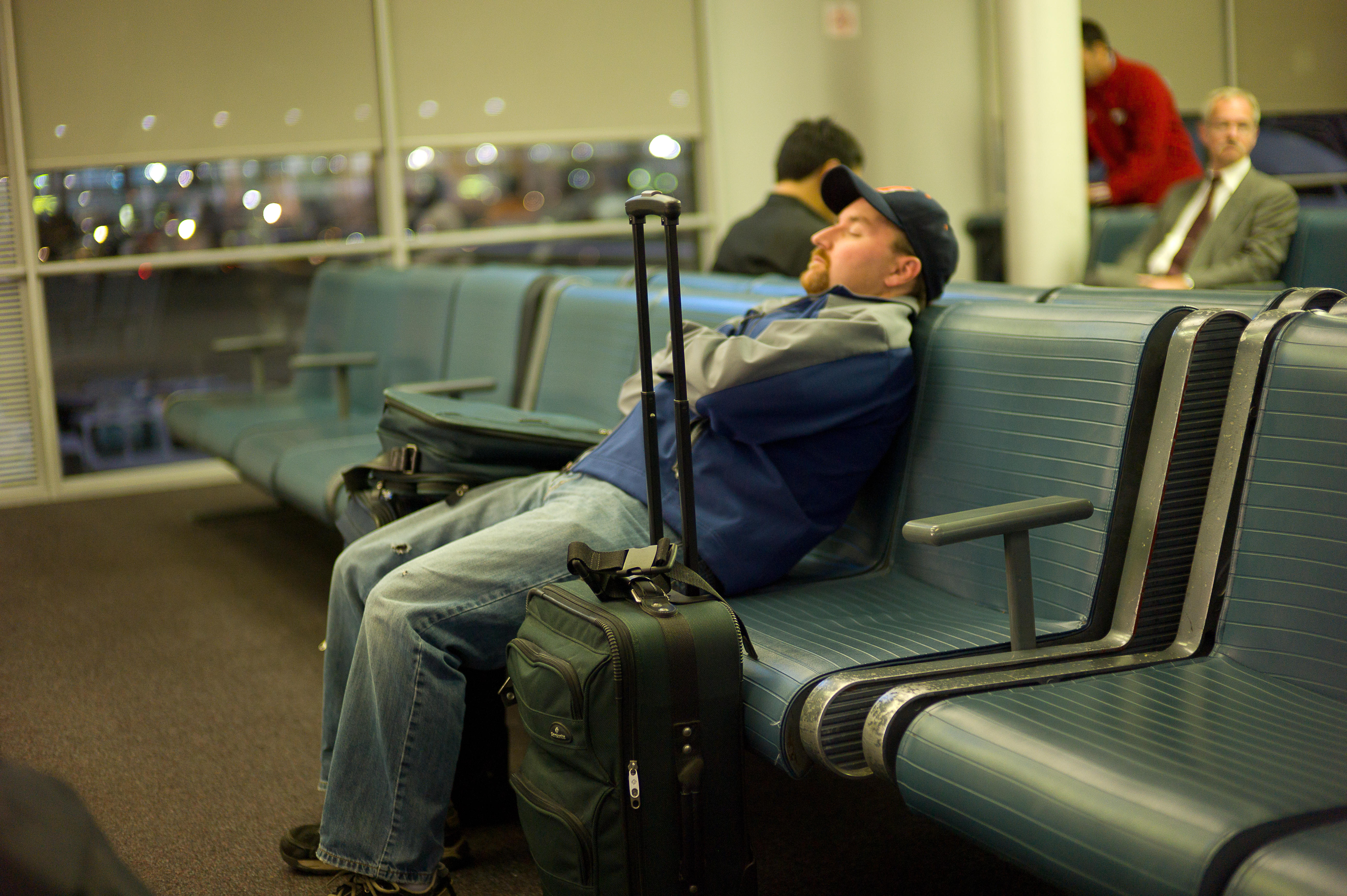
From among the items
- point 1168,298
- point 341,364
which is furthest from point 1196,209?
point 341,364

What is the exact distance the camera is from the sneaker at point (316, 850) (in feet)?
6.64

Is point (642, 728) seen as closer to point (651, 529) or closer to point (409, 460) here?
point (651, 529)

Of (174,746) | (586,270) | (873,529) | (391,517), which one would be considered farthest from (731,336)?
(586,270)

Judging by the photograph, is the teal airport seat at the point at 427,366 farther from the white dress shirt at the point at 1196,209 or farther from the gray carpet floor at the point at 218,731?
the white dress shirt at the point at 1196,209

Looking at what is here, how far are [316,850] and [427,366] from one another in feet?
8.20

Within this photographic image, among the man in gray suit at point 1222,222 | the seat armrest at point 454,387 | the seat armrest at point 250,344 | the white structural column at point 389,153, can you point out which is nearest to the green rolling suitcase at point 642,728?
the seat armrest at point 454,387

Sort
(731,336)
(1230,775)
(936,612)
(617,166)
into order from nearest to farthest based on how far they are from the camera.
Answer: (1230,775) → (936,612) → (731,336) → (617,166)

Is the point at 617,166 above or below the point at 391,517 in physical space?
above

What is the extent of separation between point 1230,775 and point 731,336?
3.95ft

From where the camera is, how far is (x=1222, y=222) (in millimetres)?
4438

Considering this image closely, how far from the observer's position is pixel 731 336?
217 cm

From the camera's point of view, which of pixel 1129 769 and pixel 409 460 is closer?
pixel 1129 769

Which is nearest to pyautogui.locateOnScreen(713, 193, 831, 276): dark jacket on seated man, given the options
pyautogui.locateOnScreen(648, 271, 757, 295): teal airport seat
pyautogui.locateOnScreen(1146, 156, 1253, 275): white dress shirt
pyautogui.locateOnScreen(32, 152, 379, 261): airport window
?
pyautogui.locateOnScreen(648, 271, 757, 295): teal airport seat

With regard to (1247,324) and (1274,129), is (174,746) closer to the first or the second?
(1247,324)
